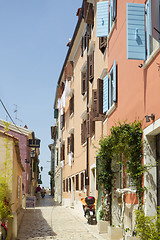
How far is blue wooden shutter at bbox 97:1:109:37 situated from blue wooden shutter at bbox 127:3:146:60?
4.67m

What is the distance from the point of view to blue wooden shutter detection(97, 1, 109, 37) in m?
12.9

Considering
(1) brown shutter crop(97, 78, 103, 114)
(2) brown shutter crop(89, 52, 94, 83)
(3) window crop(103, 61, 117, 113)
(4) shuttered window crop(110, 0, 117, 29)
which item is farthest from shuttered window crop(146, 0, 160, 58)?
(2) brown shutter crop(89, 52, 94, 83)

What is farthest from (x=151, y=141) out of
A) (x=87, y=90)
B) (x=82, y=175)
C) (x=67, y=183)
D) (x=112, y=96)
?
(x=67, y=183)

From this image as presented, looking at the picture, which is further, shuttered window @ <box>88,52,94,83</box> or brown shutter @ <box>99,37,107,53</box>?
shuttered window @ <box>88,52,94,83</box>

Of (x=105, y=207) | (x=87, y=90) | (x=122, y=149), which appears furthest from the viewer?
(x=87, y=90)

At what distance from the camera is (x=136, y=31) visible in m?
8.20

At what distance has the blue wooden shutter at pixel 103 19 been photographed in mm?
12852

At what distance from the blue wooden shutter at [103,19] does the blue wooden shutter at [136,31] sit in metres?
4.67

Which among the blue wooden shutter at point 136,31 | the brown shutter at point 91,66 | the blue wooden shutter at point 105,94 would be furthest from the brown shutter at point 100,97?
the blue wooden shutter at point 136,31

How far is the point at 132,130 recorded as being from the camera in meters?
9.03

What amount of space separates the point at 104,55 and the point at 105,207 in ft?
17.7

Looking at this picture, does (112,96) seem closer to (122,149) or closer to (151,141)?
(122,149)

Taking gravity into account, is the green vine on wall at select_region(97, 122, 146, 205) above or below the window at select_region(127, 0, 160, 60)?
below

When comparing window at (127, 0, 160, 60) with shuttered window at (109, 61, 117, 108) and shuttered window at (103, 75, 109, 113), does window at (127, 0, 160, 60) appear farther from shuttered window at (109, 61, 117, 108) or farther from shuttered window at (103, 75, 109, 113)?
shuttered window at (103, 75, 109, 113)
